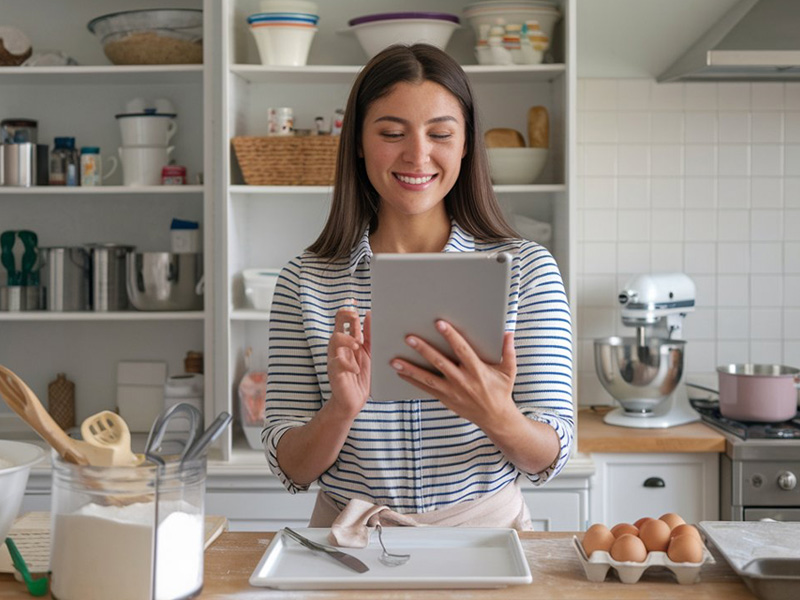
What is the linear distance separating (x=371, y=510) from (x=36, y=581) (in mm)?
468

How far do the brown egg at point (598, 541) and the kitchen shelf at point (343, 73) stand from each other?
1.78 metres

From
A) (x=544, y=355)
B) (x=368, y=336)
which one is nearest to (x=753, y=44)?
(x=544, y=355)

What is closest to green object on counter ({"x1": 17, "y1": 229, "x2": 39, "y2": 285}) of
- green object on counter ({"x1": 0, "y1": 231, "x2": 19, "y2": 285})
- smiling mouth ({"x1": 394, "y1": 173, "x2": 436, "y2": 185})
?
green object on counter ({"x1": 0, "y1": 231, "x2": 19, "y2": 285})

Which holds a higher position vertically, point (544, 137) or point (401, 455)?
point (544, 137)

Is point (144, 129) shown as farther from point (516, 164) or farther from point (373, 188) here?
point (373, 188)

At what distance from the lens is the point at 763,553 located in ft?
4.26

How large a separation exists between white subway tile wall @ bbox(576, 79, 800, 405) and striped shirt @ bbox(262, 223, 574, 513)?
5.50 ft

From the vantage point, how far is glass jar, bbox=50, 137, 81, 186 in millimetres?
3139

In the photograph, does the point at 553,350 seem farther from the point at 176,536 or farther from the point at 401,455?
the point at 176,536

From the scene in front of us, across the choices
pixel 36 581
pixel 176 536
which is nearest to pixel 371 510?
pixel 176 536

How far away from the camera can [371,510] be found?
1.48 meters

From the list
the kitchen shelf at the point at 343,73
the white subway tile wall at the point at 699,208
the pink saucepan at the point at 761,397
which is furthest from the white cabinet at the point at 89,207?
the pink saucepan at the point at 761,397

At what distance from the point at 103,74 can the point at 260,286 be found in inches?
32.4

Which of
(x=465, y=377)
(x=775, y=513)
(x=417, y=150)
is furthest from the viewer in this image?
(x=775, y=513)
